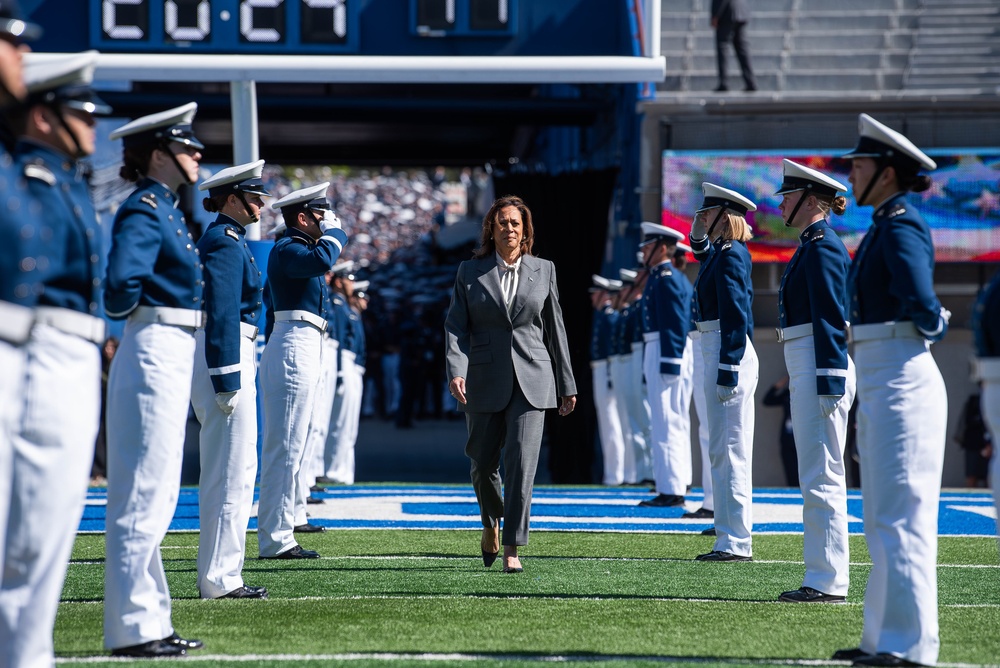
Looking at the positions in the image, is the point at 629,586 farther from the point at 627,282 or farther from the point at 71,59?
the point at 627,282

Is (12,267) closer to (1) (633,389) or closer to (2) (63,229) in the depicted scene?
(2) (63,229)

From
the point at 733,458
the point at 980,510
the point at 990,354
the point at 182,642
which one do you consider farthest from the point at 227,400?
the point at 980,510

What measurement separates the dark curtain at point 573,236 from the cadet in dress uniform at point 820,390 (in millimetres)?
12999

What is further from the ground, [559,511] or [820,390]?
[820,390]

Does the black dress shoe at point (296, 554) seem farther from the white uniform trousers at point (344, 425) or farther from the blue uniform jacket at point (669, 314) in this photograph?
the white uniform trousers at point (344, 425)

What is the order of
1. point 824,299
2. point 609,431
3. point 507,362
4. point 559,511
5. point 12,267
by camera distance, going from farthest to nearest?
point 609,431, point 559,511, point 507,362, point 824,299, point 12,267

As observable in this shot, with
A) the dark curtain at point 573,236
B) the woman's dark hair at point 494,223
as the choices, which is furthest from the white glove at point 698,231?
the dark curtain at point 573,236

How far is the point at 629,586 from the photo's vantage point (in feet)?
23.0

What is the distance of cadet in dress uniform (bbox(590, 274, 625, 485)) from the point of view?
16391mm

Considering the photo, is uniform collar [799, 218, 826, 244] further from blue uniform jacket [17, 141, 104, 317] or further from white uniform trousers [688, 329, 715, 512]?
blue uniform jacket [17, 141, 104, 317]

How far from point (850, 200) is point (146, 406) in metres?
14.1

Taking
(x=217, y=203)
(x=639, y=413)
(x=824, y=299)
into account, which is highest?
(x=217, y=203)

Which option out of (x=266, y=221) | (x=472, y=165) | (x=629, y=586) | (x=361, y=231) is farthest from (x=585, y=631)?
(x=361, y=231)

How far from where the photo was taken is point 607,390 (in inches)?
658
